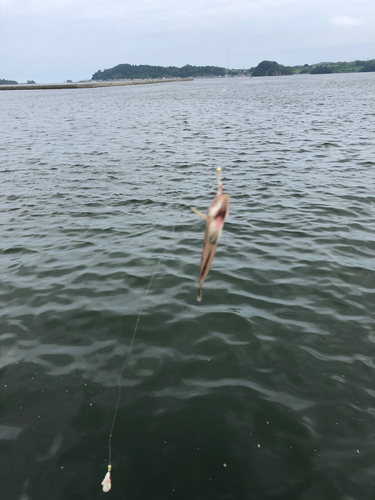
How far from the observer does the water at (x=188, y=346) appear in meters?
4.19

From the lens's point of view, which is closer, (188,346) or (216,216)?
(216,216)

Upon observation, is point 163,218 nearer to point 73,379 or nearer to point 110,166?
point 73,379

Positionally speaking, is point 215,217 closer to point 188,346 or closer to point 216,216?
point 216,216

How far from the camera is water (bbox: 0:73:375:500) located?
165 inches

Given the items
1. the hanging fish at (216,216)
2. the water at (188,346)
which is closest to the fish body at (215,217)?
the hanging fish at (216,216)

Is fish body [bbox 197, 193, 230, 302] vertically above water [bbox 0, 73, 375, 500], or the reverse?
fish body [bbox 197, 193, 230, 302]

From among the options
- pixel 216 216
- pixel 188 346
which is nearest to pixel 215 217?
pixel 216 216

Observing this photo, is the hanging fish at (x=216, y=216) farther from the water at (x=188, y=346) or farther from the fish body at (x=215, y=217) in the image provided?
the water at (x=188, y=346)

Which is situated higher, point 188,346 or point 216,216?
point 216,216

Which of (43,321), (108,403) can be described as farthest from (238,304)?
(43,321)

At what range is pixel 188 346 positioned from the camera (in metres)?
6.00

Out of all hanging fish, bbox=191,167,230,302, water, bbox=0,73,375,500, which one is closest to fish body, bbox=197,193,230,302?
hanging fish, bbox=191,167,230,302

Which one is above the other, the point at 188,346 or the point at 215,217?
the point at 215,217

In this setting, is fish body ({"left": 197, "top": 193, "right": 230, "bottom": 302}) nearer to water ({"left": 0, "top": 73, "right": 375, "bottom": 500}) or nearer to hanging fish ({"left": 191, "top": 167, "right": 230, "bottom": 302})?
hanging fish ({"left": 191, "top": 167, "right": 230, "bottom": 302})
